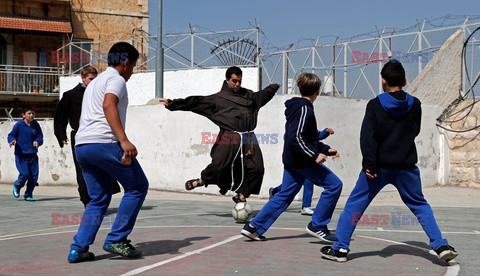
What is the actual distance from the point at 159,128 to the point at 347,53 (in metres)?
5.40

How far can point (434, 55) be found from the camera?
17.2m

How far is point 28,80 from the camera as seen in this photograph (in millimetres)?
32062

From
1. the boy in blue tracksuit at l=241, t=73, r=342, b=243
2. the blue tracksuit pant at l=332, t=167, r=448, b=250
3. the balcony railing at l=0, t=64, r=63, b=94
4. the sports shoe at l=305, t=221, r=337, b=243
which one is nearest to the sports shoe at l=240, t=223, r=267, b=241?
the boy in blue tracksuit at l=241, t=73, r=342, b=243

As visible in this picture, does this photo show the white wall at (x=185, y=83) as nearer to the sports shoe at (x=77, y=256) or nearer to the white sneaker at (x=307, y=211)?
the white sneaker at (x=307, y=211)

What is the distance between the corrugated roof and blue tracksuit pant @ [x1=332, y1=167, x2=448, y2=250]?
28903 millimetres

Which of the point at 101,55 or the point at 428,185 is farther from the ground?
the point at 101,55

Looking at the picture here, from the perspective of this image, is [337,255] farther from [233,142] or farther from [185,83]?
[185,83]

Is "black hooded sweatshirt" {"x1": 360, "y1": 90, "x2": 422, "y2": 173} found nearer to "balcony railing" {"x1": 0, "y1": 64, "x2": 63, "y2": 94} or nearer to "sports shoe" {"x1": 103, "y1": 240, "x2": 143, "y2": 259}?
"sports shoe" {"x1": 103, "y1": 240, "x2": 143, "y2": 259}

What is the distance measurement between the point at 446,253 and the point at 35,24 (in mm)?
30178

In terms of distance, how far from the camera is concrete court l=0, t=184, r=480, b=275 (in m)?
5.89

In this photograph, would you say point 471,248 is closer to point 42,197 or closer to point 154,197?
point 154,197

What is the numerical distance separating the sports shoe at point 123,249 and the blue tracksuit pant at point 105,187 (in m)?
0.04

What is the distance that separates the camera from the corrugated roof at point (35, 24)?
3278 centimetres

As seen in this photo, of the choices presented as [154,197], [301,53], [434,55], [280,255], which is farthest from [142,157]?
[280,255]
